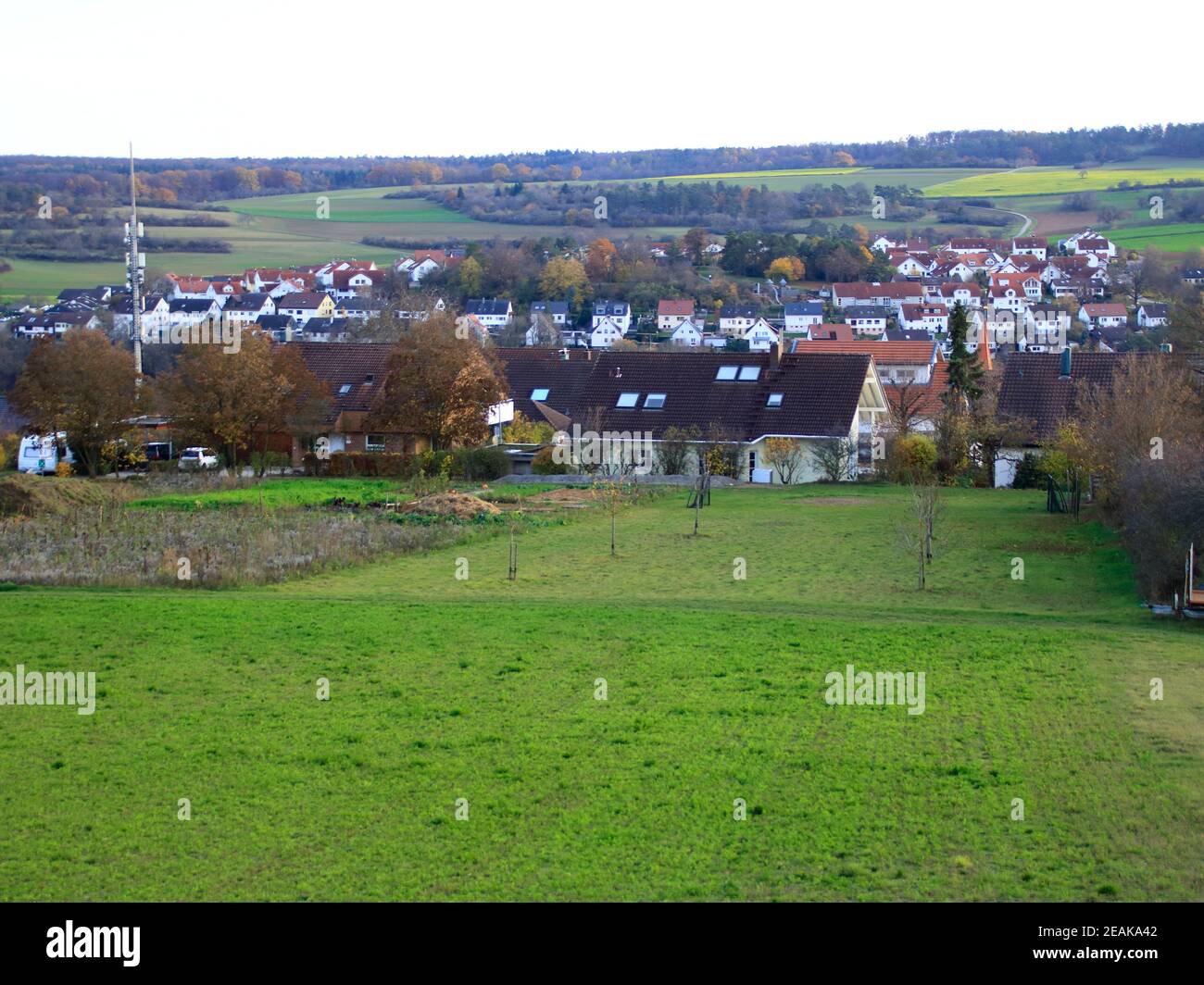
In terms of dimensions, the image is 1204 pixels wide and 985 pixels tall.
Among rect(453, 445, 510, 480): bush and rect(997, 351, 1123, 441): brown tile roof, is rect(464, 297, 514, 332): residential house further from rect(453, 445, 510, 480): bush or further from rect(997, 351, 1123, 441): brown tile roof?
rect(997, 351, 1123, 441): brown tile roof

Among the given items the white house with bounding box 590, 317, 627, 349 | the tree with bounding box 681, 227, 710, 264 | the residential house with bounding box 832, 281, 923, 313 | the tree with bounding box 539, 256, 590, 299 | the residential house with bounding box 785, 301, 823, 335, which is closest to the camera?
the white house with bounding box 590, 317, 627, 349

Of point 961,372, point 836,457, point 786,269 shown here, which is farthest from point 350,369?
point 786,269

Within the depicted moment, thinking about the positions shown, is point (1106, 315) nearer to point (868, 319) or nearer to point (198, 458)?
point (868, 319)

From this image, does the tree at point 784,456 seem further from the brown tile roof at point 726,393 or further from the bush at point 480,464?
the bush at point 480,464

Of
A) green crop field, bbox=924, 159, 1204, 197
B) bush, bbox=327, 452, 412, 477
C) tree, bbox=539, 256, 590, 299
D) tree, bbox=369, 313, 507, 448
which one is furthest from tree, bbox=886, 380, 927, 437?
green crop field, bbox=924, 159, 1204, 197

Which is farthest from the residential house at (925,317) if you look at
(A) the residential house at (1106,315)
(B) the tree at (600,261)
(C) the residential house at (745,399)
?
(C) the residential house at (745,399)

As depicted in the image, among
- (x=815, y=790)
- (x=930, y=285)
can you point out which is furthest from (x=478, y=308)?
(x=815, y=790)
